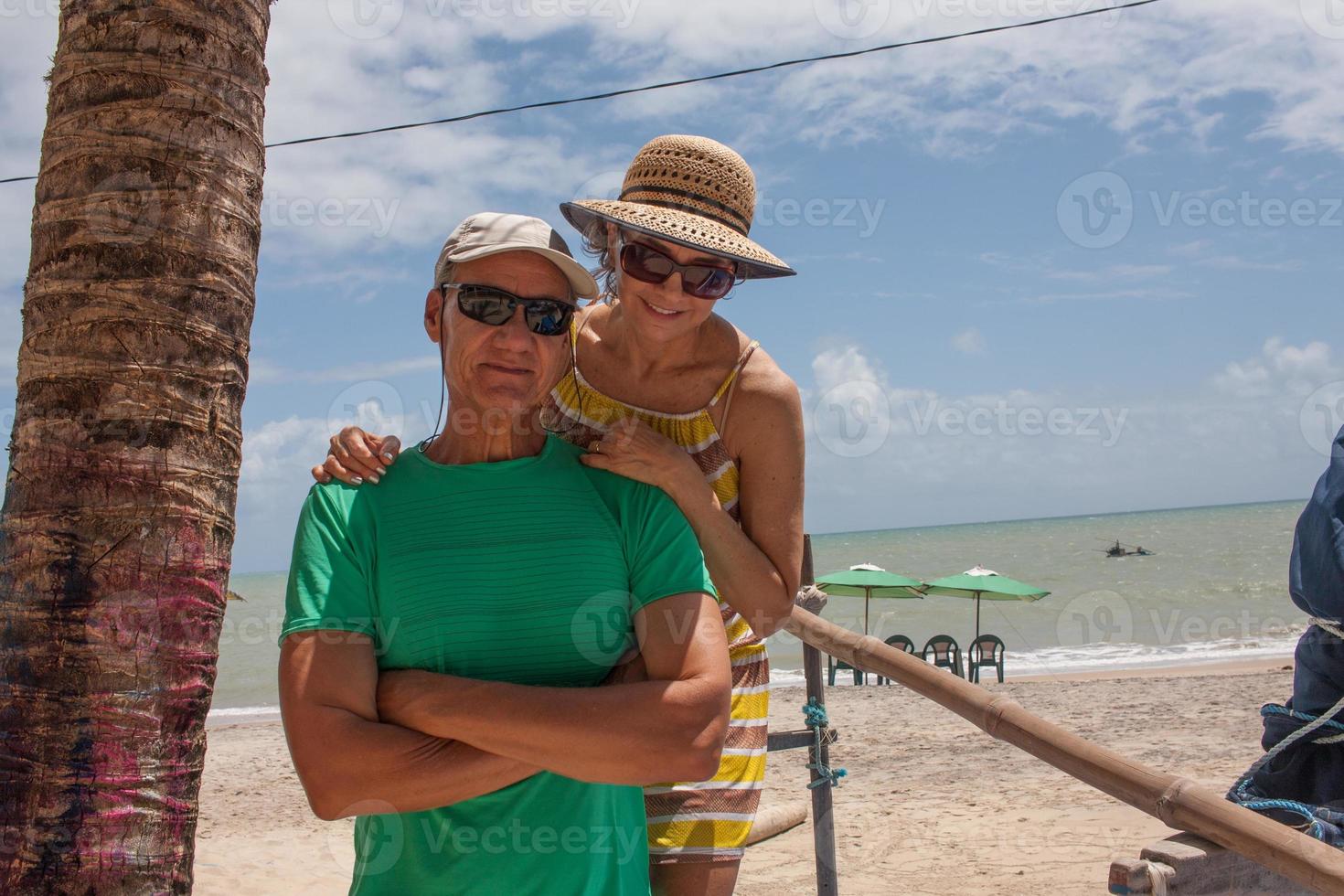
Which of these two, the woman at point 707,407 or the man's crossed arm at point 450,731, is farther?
the woman at point 707,407

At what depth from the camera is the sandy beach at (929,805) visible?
263 inches

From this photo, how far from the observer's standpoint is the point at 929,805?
27.7 ft

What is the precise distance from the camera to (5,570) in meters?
2.11

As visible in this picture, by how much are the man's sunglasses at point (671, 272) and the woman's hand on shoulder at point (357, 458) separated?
2.35 feet

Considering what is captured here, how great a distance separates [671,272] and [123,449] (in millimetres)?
1157

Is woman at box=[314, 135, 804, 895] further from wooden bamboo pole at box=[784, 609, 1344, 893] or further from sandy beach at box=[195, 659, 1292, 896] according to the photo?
sandy beach at box=[195, 659, 1292, 896]

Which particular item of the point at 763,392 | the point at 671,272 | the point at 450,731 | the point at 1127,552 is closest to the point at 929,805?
the point at 763,392

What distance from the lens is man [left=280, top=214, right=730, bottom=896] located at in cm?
162

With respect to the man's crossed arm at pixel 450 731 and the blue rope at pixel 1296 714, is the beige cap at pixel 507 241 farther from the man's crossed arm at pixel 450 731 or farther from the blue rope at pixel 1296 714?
the blue rope at pixel 1296 714

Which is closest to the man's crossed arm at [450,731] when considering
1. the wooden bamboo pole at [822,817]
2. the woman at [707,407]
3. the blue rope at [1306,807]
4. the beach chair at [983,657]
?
the woman at [707,407]

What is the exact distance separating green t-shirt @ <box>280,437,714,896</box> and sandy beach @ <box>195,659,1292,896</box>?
16.6 ft

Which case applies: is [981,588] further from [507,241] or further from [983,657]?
[507,241]

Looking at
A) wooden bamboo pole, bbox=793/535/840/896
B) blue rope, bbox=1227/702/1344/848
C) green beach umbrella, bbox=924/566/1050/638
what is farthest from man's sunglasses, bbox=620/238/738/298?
green beach umbrella, bbox=924/566/1050/638

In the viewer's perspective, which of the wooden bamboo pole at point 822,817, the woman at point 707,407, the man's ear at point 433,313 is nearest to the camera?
the man's ear at point 433,313
